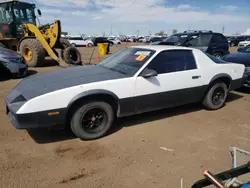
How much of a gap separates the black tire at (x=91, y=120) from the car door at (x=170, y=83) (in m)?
0.56

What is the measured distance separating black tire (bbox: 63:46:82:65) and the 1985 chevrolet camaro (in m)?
5.73

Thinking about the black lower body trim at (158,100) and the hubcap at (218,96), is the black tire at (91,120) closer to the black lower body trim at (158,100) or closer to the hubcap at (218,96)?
the black lower body trim at (158,100)

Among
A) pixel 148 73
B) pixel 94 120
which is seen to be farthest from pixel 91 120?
pixel 148 73

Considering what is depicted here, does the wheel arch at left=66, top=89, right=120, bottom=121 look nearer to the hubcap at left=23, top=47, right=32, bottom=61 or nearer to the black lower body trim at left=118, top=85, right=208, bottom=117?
the black lower body trim at left=118, top=85, right=208, bottom=117

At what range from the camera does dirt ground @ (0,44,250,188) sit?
2.70m

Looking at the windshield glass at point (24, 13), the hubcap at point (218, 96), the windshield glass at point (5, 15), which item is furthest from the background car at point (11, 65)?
the hubcap at point (218, 96)

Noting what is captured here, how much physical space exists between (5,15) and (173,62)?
1054 cm

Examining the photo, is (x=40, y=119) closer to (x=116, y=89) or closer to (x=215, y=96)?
(x=116, y=89)

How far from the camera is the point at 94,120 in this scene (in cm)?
359

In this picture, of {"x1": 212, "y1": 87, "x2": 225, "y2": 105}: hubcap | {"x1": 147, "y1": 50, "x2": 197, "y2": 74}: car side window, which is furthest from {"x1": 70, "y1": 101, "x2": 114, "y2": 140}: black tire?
{"x1": 212, "y1": 87, "x2": 225, "y2": 105}: hubcap

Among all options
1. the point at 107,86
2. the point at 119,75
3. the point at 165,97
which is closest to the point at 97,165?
the point at 107,86

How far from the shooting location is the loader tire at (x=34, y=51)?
9.90m

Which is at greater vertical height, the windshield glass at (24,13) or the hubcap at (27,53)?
the windshield glass at (24,13)

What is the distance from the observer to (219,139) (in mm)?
3754
